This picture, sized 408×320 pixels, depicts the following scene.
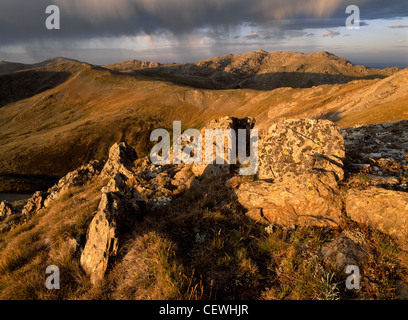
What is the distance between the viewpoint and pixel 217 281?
4.48 meters

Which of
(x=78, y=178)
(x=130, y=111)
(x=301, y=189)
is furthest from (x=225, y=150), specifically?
(x=130, y=111)

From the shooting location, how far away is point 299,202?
6.56 meters

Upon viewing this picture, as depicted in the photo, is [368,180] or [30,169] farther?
[30,169]

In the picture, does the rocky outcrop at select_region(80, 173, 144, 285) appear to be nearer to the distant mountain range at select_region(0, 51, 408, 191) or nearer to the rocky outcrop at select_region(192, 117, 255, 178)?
the rocky outcrop at select_region(192, 117, 255, 178)

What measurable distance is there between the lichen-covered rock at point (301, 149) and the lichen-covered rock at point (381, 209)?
1.18 meters

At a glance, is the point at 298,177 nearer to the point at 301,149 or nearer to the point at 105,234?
the point at 301,149

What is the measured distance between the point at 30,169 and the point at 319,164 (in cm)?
7943

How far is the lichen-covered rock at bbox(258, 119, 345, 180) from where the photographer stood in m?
7.52

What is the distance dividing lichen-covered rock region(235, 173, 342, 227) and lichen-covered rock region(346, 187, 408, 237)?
429 millimetres

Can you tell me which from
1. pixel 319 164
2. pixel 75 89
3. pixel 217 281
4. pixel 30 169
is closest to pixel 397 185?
pixel 319 164

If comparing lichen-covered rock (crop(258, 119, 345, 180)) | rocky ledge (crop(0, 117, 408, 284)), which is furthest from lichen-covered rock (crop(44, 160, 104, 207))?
lichen-covered rock (crop(258, 119, 345, 180))

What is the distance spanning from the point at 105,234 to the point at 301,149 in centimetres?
767

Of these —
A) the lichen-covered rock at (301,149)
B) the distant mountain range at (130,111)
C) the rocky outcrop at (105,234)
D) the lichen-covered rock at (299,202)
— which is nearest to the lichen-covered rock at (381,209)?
the lichen-covered rock at (299,202)
